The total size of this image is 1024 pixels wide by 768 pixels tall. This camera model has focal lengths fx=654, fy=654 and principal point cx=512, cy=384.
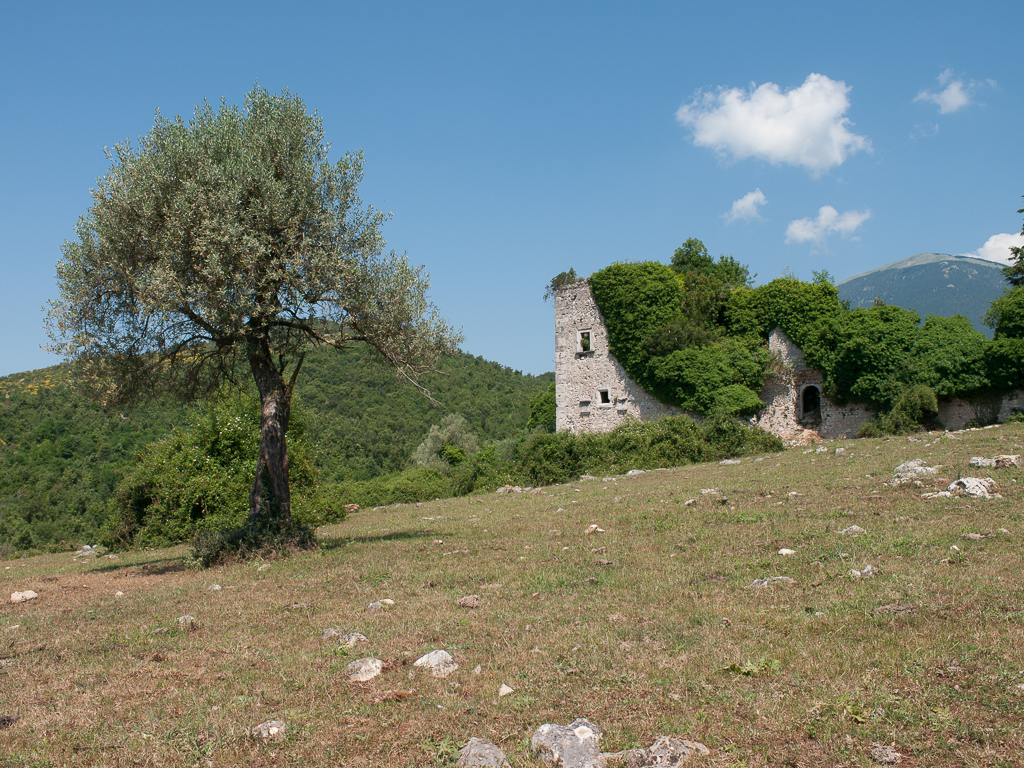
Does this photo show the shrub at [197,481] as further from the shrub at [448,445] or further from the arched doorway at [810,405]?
the shrub at [448,445]

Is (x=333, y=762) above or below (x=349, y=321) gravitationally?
below

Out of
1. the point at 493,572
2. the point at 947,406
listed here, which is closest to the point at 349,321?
the point at 493,572

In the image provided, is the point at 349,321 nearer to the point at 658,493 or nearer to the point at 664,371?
the point at 658,493

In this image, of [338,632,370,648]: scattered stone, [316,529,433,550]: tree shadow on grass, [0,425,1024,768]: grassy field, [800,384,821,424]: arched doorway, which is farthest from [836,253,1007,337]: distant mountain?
[338,632,370,648]: scattered stone

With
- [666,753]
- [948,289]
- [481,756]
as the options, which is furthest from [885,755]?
[948,289]

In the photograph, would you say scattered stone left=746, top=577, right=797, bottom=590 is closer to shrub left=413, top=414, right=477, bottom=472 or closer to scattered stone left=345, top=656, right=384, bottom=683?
scattered stone left=345, top=656, right=384, bottom=683

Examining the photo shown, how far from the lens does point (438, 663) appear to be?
4664 mm

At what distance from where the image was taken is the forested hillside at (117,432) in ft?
110

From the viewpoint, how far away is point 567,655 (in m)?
4.69

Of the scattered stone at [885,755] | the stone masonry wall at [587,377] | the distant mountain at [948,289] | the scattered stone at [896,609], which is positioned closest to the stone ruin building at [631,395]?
the stone masonry wall at [587,377]

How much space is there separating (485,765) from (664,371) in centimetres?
2766

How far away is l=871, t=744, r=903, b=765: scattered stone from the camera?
3.04m

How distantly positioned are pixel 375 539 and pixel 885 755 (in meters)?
10.3

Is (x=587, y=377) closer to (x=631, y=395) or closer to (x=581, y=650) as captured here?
(x=631, y=395)
